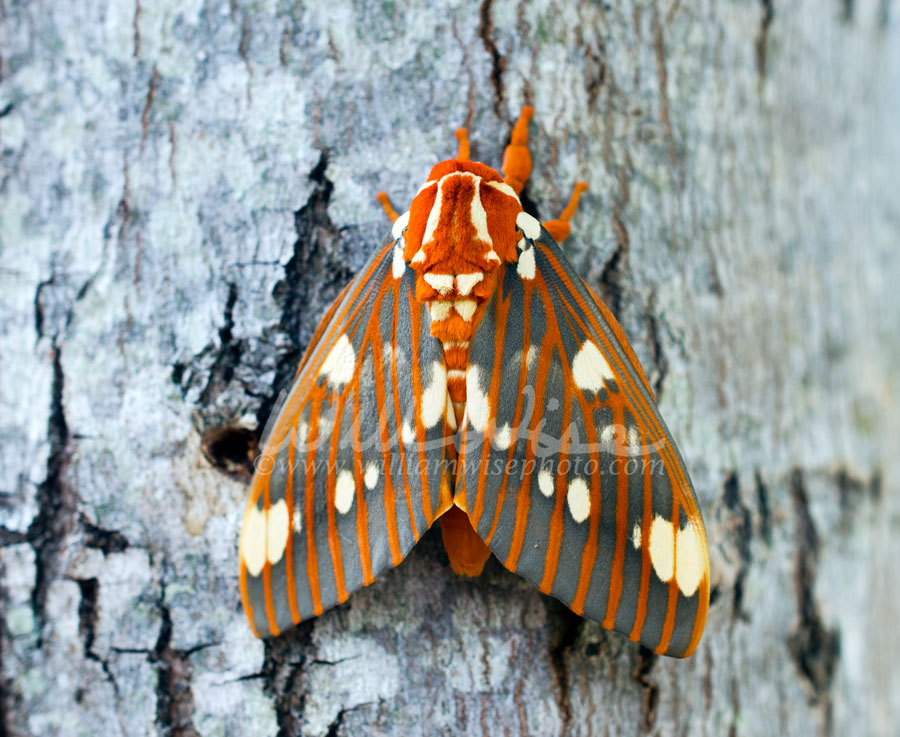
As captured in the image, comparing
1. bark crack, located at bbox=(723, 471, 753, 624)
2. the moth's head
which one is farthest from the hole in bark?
bark crack, located at bbox=(723, 471, 753, 624)

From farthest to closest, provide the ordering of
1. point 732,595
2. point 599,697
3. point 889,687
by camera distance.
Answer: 1. point 889,687
2. point 732,595
3. point 599,697

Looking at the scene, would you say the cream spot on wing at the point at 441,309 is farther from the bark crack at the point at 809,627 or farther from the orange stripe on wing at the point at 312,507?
the bark crack at the point at 809,627

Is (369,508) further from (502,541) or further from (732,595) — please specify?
(732,595)

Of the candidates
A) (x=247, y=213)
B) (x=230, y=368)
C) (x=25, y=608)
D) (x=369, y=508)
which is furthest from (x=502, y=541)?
(x=25, y=608)

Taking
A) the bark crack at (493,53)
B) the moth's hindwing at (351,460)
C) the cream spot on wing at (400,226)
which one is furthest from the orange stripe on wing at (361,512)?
the bark crack at (493,53)

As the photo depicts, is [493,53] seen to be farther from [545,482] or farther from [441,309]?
[545,482]

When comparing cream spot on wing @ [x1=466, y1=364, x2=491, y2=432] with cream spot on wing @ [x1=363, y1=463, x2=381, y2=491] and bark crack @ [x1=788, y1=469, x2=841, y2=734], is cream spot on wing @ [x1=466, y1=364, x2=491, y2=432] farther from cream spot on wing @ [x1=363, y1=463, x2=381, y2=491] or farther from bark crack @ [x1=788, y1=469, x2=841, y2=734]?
bark crack @ [x1=788, y1=469, x2=841, y2=734]

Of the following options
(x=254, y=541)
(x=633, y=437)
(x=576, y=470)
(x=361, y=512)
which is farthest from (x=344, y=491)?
(x=633, y=437)
